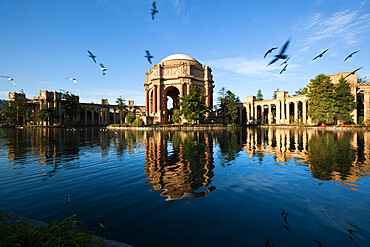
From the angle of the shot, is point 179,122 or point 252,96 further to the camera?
point 252,96

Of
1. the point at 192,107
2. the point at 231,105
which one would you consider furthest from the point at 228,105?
the point at 192,107

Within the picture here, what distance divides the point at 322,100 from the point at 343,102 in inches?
172

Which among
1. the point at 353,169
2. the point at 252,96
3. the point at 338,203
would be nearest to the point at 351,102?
the point at 252,96

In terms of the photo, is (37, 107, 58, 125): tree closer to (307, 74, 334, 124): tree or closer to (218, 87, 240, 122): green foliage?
(218, 87, 240, 122): green foliage

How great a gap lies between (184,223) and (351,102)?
6248 centimetres

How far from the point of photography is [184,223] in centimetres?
409

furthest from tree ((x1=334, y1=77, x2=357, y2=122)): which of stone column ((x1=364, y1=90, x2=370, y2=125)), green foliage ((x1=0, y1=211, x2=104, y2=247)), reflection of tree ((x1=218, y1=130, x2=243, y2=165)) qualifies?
green foliage ((x1=0, y1=211, x2=104, y2=247))

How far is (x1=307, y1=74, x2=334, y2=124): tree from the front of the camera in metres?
47.2

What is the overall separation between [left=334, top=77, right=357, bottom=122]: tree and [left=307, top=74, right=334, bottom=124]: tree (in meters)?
1.05

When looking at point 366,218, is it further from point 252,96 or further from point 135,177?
point 252,96

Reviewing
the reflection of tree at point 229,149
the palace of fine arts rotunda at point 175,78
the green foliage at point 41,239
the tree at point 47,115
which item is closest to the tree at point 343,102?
the palace of fine arts rotunda at point 175,78

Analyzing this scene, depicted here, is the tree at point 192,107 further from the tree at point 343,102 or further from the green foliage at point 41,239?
the green foliage at point 41,239

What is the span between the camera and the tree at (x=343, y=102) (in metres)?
45.8

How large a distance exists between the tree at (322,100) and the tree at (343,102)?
105cm
